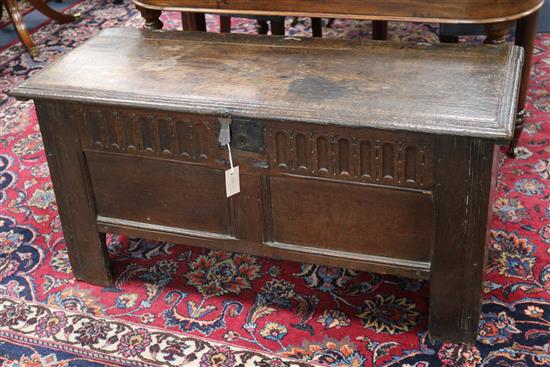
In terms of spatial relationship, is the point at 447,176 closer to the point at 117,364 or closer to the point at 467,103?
the point at 467,103

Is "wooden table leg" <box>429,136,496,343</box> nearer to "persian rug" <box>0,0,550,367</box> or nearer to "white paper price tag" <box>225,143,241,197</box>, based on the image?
"persian rug" <box>0,0,550,367</box>

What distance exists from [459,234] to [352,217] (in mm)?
285

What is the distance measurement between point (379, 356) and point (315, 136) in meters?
0.64

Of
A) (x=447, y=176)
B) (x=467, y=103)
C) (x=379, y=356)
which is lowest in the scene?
(x=379, y=356)

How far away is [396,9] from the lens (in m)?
2.37

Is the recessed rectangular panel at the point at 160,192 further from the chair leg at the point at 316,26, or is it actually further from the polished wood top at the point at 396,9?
the chair leg at the point at 316,26

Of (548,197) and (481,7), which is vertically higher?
(481,7)

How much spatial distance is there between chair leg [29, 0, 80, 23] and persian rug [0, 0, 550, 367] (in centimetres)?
206

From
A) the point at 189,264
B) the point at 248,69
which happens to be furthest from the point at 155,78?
the point at 189,264

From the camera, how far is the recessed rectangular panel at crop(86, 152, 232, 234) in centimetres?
208

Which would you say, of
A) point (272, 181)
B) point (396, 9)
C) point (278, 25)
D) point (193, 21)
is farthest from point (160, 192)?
point (278, 25)

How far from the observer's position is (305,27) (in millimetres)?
4246

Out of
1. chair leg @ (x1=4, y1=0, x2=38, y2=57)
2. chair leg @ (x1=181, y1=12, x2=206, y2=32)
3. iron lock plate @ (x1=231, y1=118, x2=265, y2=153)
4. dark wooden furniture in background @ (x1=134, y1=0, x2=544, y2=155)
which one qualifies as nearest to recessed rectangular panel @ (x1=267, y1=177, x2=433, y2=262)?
iron lock plate @ (x1=231, y1=118, x2=265, y2=153)

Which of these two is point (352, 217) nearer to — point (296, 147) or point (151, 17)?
point (296, 147)
